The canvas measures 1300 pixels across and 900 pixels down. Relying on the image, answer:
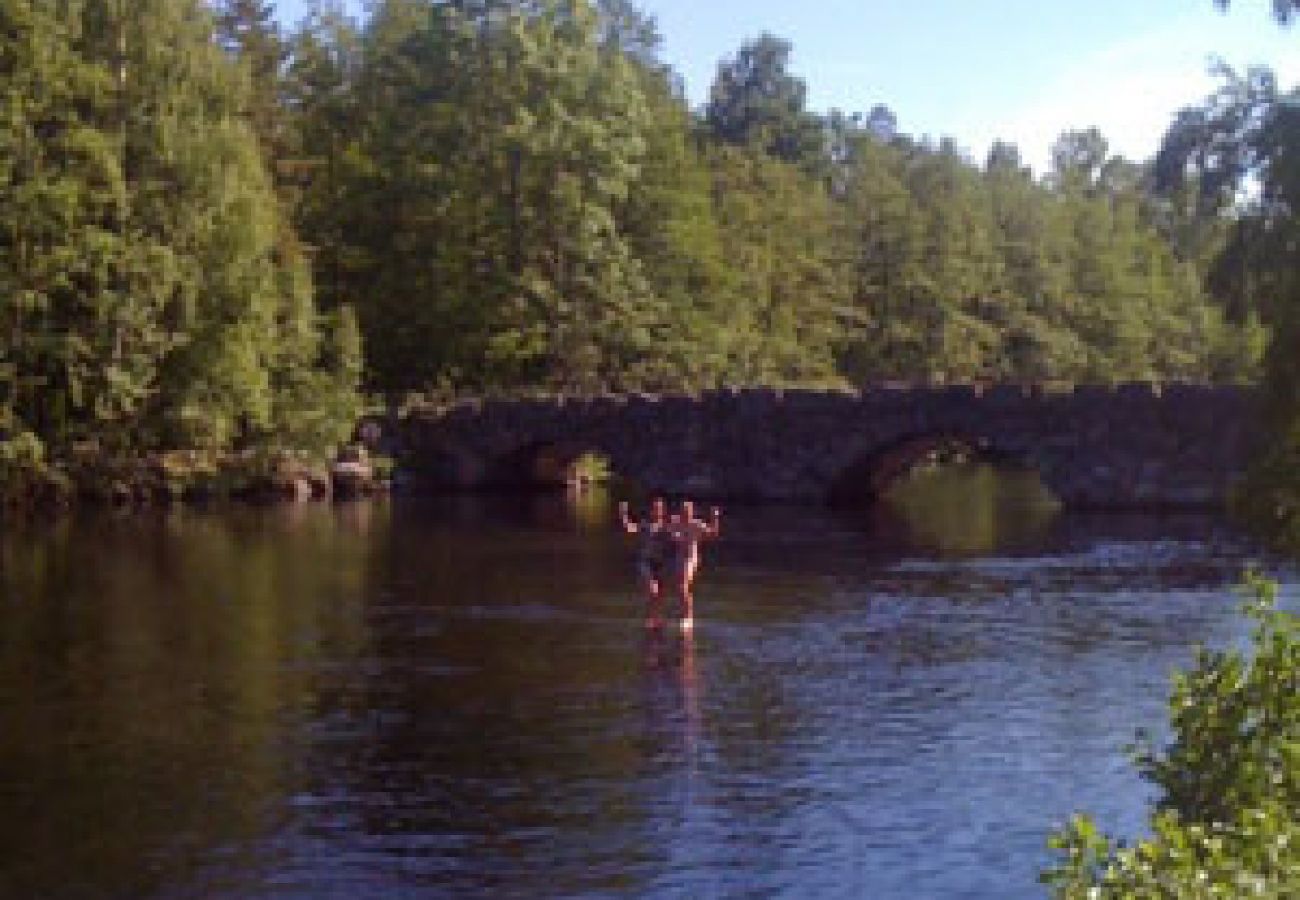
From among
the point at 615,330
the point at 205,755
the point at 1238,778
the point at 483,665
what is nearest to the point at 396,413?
the point at 615,330

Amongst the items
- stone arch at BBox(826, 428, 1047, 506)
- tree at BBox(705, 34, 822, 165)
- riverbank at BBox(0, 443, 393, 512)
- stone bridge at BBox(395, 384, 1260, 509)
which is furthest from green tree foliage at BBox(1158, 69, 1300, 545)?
tree at BBox(705, 34, 822, 165)

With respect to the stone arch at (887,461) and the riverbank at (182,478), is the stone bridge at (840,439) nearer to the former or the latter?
the stone arch at (887,461)

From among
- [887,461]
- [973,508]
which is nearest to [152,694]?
[973,508]

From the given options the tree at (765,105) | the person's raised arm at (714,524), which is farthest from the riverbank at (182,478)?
the tree at (765,105)

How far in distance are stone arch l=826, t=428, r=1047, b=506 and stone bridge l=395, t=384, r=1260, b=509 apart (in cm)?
7

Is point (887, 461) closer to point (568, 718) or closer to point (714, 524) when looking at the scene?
point (714, 524)

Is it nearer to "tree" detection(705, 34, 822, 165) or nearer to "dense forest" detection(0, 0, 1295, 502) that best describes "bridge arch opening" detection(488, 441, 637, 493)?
"dense forest" detection(0, 0, 1295, 502)

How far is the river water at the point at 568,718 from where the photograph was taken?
16.3 m

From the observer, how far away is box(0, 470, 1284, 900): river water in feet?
53.5

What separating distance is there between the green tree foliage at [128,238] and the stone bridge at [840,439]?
278 inches

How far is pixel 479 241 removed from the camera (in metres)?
69.9

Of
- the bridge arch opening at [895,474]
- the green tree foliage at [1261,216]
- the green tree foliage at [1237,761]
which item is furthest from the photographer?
the bridge arch opening at [895,474]

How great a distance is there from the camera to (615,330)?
70.2m

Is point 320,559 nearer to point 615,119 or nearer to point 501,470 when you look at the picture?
point 501,470
